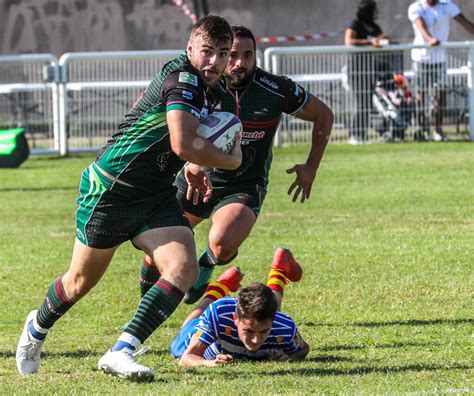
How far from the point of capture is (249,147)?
338 inches

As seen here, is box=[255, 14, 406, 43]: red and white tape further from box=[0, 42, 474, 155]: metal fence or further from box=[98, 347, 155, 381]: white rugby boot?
box=[98, 347, 155, 381]: white rugby boot

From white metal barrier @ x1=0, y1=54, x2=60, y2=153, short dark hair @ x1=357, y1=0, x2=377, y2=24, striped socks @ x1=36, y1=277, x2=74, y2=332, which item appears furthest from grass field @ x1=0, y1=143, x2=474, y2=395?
short dark hair @ x1=357, y1=0, x2=377, y2=24

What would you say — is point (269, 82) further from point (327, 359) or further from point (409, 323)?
point (327, 359)

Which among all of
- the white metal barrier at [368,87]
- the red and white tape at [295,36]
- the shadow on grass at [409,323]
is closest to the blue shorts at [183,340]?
the shadow on grass at [409,323]

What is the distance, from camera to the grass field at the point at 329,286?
21.3ft

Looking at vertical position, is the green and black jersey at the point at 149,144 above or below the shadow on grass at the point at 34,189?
above

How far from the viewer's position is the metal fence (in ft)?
67.1

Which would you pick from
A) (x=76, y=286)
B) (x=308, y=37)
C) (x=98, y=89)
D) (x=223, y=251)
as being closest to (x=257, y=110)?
(x=223, y=251)

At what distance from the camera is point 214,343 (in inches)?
280

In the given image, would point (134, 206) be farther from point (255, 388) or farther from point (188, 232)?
point (255, 388)

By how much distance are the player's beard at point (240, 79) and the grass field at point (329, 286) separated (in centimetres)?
156

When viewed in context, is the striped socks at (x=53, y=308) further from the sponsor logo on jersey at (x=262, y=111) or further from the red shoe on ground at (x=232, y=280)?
the sponsor logo on jersey at (x=262, y=111)

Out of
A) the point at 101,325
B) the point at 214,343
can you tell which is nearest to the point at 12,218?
the point at 101,325

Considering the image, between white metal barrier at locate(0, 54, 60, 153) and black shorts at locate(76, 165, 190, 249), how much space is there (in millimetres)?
13902
